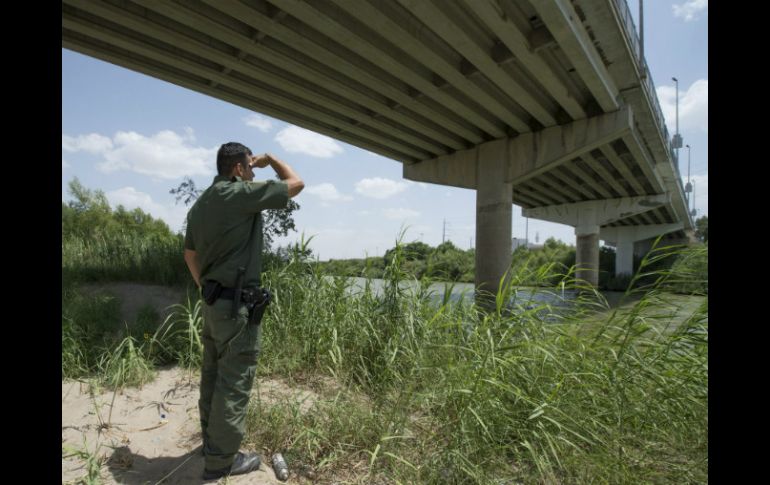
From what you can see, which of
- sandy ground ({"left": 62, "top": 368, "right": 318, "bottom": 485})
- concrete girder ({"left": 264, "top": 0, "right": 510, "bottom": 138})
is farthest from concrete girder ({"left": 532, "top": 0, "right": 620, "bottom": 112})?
sandy ground ({"left": 62, "top": 368, "right": 318, "bottom": 485})

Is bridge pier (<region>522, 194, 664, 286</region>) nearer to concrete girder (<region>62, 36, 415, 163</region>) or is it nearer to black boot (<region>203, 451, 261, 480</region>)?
concrete girder (<region>62, 36, 415, 163</region>)

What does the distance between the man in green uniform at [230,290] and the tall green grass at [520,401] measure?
0.42m

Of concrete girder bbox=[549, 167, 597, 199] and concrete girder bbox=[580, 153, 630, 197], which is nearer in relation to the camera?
concrete girder bbox=[580, 153, 630, 197]

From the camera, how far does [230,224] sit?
254 cm

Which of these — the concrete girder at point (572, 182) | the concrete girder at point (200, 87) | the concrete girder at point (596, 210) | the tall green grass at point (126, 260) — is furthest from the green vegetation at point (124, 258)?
the concrete girder at point (596, 210)

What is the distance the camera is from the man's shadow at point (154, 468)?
2318 millimetres

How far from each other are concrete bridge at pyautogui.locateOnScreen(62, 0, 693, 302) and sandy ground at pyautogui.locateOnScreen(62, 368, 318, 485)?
5.76 m

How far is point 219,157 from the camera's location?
109 inches

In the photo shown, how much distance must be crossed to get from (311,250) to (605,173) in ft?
58.2

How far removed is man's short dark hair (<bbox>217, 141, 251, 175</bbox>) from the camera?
2758 mm

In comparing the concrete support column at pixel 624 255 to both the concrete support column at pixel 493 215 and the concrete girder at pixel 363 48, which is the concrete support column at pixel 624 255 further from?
the concrete girder at pixel 363 48

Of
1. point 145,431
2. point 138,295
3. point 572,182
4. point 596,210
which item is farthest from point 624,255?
point 145,431
